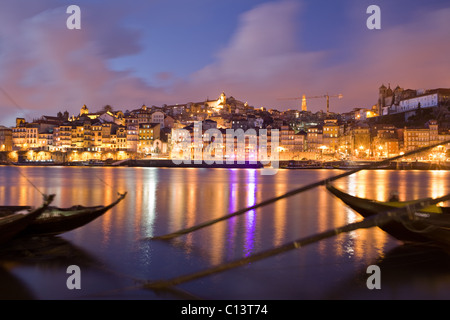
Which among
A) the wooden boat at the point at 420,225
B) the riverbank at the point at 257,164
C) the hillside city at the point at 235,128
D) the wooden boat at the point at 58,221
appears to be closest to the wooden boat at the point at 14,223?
the wooden boat at the point at 58,221

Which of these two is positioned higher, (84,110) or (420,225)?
(84,110)

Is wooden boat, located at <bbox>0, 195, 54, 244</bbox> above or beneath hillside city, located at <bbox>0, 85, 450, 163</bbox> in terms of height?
beneath

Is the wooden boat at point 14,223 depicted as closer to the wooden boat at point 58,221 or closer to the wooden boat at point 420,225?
the wooden boat at point 58,221

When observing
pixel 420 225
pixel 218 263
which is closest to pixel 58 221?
pixel 218 263

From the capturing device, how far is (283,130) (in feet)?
261

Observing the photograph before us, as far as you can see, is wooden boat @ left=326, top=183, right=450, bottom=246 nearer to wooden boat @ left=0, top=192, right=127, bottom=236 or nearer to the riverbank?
wooden boat @ left=0, top=192, right=127, bottom=236

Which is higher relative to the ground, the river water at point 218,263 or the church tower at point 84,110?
the church tower at point 84,110

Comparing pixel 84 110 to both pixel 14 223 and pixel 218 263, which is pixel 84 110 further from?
pixel 218 263

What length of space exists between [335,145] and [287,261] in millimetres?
75785

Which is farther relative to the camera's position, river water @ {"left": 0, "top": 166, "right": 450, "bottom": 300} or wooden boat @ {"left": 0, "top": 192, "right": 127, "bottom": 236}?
wooden boat @ {"left": 0, "top": 192, "right": 127, "bottom": 236}

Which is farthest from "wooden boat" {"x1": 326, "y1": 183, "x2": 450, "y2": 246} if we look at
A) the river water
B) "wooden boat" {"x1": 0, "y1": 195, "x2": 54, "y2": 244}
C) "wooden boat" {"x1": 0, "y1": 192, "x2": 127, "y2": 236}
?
"wooden boat" {"x1": 0, "y1": 195, "x2": 54, "y2": 244}

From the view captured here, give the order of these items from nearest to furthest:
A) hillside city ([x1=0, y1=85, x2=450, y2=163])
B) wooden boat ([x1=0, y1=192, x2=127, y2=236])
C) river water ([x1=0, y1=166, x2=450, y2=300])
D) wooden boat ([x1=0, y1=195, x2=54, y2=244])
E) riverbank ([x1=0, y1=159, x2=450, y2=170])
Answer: river water ([x1=0, y1=166, x2=450, y2=300]) → wooden boat ([x1=0, y1=195, x2=54, y2=244]) → wooden boat ([x1=0, y1=192, x2=127, y2=236]) → riverbank ([x1=0, y1=159, x2=450, y2=170]) → hillside city ([x1=0, y1=85, x2=450, y2=163])
